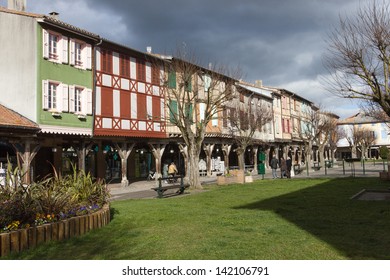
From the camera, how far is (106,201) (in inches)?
382

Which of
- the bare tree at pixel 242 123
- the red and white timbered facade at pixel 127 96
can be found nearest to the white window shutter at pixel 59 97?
the red and white timbered facade at pixel 127 96

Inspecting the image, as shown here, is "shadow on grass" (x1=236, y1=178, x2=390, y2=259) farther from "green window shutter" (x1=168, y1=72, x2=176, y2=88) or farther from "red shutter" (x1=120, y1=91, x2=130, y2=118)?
"red shutter" (x1=120, y1=91, x2=130, y2=118)

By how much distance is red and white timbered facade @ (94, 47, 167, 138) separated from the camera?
2188 centimetres

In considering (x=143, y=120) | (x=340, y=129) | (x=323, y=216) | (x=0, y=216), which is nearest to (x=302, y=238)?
(x=323, y=216)

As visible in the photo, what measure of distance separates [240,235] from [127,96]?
59.4 ft

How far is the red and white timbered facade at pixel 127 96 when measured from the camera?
71.8 feet

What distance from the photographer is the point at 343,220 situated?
310 inches

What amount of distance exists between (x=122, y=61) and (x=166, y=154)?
10406mm

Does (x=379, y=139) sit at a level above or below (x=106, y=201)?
Answer: above

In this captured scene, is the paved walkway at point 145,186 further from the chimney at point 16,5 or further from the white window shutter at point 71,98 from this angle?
the chimney at point 16,5

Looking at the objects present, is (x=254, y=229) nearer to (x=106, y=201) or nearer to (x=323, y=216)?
(x=323, y=216)

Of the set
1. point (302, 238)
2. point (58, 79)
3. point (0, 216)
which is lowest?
point (302, 238)

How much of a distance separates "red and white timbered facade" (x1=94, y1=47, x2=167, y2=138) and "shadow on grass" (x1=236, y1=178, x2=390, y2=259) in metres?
12.7

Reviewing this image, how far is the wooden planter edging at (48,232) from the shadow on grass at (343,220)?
417 centimetres
